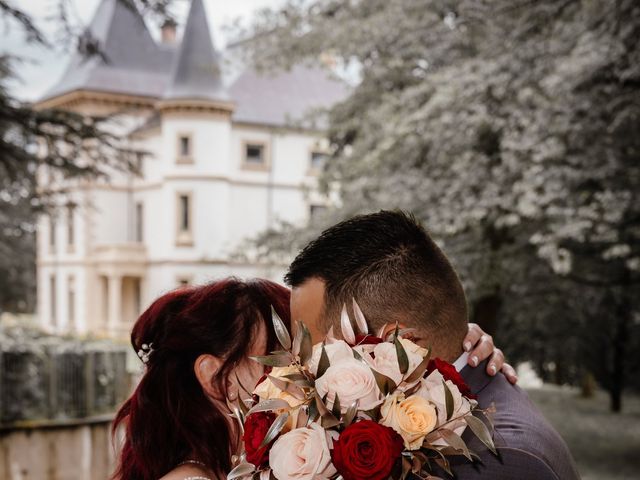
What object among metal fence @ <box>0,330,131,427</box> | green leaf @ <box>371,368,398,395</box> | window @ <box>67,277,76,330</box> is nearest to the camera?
green leaf @ <box>371,368,398,395</box>

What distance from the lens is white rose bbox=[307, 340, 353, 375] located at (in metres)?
1.78

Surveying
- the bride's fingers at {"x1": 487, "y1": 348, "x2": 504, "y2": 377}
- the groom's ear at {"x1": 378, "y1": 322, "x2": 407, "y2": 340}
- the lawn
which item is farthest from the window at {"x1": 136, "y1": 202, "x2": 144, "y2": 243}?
the groom's ear at {"x1": 378, "y1": 322, "x2": 407, "y2": 340}

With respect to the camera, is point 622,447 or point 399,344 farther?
point 622,447

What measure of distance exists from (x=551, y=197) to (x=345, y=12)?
5457mm

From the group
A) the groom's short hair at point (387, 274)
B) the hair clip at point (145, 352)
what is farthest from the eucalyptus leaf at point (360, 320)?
the hair clip at point (145, 352)

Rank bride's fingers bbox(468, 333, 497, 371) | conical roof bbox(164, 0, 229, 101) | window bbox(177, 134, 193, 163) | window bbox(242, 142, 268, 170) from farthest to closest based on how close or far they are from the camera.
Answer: window bbox(242, 142, 268, 170), window bbox(177, 134, 193, 163), conical roof bbox(164, 0, 229, 101), bride's fingers bbox(468, 333, 497, 371)

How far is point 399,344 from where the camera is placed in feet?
5.78

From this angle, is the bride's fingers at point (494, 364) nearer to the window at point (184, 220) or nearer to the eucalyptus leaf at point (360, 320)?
the eucalyptus leaf at point (360, 320)

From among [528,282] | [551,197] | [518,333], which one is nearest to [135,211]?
[518,333]

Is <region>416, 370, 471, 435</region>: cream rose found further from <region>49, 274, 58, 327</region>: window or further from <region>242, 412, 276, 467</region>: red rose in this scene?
<region>49, 274, 58, 327</region>: window

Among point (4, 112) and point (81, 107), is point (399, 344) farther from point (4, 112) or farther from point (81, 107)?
point (81, 107)

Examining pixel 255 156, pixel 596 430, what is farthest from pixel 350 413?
pixel 255 156

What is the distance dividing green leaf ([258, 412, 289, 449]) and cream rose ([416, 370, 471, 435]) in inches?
11.7

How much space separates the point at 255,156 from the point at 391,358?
3980cm
